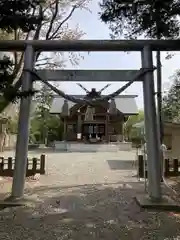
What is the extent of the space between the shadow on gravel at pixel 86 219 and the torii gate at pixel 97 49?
0.89 metres

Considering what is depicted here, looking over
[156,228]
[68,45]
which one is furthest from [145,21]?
[156,228]

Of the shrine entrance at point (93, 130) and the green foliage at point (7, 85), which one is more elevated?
the shrine entrance at point (93, 130)

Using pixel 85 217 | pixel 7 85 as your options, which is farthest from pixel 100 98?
pixel 85 217

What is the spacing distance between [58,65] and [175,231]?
1102 cm

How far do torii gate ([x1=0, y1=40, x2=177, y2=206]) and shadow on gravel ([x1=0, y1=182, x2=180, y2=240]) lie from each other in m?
0.89

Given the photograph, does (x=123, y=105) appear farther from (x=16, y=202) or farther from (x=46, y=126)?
(x=16, y=202)

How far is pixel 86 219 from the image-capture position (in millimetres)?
6000

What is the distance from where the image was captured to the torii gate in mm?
7539

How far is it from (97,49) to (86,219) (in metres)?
4.04

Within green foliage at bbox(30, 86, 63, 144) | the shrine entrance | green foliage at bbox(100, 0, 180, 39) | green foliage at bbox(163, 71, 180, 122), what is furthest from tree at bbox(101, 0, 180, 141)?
green foliage at bbox(30, 86, 63, 144)

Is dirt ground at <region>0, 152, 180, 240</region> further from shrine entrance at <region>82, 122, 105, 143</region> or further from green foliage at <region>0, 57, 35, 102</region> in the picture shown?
shrine entrance at <region>82, 122, 105, 143</region>

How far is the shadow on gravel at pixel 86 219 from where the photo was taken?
16.7ft

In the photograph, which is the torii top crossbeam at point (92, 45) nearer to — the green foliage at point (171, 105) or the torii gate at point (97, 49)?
the torii gate at point (97, 49)

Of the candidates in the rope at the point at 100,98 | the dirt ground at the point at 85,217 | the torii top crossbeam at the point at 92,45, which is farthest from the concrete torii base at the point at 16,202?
the torii top crossbeam at the point at 92,45
